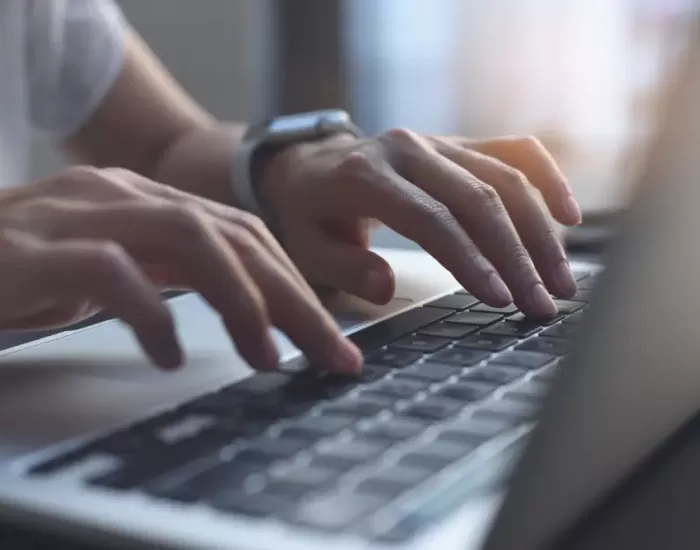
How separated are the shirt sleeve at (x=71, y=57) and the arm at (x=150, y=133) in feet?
0.04

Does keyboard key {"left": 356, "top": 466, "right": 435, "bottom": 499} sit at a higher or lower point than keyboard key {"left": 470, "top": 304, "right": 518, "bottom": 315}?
higher

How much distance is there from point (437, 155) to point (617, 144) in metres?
0.99

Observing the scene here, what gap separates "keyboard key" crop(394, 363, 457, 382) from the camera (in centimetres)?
36

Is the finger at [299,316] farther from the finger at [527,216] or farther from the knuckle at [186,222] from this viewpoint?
the finger at [527,216]

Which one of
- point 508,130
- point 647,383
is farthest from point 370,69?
point 647,383

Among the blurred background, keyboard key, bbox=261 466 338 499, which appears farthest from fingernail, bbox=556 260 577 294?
the blurred background

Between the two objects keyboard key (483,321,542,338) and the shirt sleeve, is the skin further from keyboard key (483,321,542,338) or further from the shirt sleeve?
the shirt sleeve

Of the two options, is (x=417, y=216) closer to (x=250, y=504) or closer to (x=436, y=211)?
(x=436, y=211)

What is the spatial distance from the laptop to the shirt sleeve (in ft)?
2.21

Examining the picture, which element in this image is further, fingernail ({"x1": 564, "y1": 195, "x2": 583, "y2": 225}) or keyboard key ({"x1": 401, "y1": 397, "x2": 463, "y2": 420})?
fingernail ({"x1": 564, "y1": 195, "x2": 583, "y2": 225})

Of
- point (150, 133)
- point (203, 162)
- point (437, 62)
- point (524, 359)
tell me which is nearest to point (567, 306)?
point (524, 359)

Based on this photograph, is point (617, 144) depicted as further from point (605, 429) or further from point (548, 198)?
point (605, 429)

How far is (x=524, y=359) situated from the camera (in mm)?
387

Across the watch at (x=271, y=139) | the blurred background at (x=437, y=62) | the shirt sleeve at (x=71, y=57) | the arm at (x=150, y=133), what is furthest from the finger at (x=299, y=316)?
the blurred background at (x=437, y=62)
